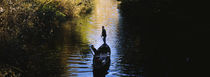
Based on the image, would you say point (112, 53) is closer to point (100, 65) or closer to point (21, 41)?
point (100, 65)

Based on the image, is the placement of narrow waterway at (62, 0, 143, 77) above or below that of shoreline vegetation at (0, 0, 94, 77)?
below

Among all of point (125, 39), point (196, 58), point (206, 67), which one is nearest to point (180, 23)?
point (125, 39)

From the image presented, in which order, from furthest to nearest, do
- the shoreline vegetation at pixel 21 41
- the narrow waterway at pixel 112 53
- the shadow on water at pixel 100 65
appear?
the narrow waterway at pixel 112 53
the shadow on water at pixel 100 65
the shoreline vegetation at pixel 21 41

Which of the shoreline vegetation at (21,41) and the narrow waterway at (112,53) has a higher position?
the shoreline vegetation at (21,41)

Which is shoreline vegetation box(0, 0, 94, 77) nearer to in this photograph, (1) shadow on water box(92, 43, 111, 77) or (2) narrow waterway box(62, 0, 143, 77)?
(2) narrow waterway box(62, 0, 143, 77)

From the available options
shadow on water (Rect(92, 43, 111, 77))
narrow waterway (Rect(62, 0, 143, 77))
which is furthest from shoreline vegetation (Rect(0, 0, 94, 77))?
shadow on water (Rect(92, 43, 111, 77))

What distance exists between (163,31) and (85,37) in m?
10.1

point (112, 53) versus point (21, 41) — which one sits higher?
point (21, 41)

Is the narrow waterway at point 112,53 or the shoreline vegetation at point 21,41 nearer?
the shoreline vegetation at point 21,41

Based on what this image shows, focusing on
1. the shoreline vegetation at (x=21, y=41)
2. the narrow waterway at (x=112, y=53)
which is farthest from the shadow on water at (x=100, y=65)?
the shoreline vegetation at (x=21, y=41)

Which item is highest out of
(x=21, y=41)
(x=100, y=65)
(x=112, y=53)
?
(x=21, y=41)

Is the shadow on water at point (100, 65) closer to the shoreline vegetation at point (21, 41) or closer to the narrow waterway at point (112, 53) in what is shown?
the narrow waterway at point (112, 53)

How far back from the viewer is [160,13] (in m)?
45.4

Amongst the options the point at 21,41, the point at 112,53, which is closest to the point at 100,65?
the point at 112,53
